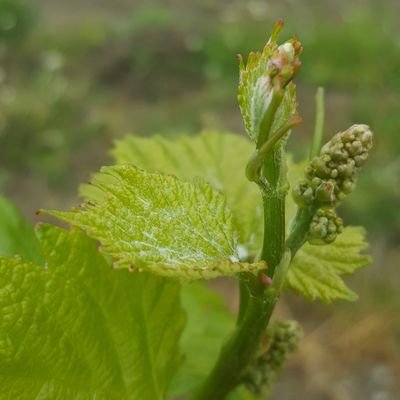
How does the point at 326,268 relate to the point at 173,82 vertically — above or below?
below

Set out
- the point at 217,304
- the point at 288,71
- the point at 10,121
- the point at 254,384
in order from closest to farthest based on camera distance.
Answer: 1. the point at 288,71
2. the point at 254,384
3. the point at 217,304
4. the point at 10,121

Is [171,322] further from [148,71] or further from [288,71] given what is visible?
[148,71]

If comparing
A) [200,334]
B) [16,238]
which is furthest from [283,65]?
[200,334]

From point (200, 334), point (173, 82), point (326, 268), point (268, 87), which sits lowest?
point (200, 334)

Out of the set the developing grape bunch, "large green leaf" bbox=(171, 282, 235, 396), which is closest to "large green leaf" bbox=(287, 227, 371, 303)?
the developing grape bunch

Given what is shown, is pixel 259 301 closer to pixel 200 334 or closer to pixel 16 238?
pixel 16 238

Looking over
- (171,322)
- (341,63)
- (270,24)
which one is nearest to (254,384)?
(171,322)
